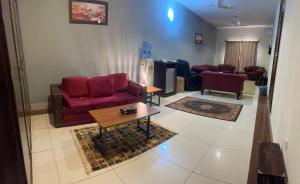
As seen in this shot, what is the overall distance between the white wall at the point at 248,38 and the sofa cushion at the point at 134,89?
8.05 meters

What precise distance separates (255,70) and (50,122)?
9068mm

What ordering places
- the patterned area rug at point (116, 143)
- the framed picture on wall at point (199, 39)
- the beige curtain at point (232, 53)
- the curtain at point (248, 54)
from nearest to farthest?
the patterned area rug at point (116, 143) → the framed picture on wall at point (199, 39) → the curtain at point (248, 54) → the beige curtain at point (232, 53)

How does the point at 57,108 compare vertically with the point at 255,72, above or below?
below

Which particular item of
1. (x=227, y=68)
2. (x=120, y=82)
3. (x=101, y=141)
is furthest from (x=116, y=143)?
(x=227, y=68)

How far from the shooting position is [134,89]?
4215mm

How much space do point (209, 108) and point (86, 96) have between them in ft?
9.62

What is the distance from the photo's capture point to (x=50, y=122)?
3.36m

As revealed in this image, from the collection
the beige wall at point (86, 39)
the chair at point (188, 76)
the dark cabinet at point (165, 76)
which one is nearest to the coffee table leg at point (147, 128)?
the beige wall at point (86, 39)

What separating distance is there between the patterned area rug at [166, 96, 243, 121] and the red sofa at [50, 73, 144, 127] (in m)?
1.20

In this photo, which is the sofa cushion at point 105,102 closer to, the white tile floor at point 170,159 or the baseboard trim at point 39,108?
the white tile floor at point 170,159

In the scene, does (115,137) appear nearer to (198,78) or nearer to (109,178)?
(109,178)

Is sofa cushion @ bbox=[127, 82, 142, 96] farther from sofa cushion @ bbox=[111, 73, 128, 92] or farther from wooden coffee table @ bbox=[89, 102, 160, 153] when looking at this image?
wooden coffee table @ bbox=[89, 102, 160, 153]

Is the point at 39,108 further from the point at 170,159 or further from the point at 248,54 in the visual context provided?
the point at 248,54

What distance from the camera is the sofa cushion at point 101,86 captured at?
3858 mm
